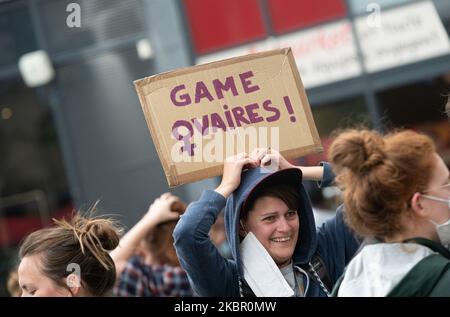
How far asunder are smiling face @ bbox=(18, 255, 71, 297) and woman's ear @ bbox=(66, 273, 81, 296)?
2cm

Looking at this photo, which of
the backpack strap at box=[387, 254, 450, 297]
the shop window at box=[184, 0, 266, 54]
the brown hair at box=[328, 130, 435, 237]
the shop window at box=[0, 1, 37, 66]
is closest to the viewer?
the backpack strap at box=[387, 254, 450, 297]

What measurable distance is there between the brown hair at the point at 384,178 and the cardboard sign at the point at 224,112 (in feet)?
1.12

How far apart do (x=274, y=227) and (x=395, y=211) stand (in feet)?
1.75

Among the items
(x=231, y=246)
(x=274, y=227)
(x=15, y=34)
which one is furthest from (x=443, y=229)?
(x=15, y=34)

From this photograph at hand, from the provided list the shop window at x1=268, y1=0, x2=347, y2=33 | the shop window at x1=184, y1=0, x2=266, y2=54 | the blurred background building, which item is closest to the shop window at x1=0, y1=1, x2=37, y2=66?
the blurred background building

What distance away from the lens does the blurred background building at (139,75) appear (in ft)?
26.9

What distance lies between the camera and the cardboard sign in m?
2.75

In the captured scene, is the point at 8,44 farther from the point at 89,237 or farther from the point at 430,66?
the point at 89,237

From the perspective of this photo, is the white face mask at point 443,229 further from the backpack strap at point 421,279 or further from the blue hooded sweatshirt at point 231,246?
the blue hooded sweatshirt at point 231,246

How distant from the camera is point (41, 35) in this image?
9070 mm

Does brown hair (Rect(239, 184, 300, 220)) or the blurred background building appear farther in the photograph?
the blurred background building

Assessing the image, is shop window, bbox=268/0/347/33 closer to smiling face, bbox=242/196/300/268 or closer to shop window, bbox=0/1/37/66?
shop window, bbox=0/1/37/66

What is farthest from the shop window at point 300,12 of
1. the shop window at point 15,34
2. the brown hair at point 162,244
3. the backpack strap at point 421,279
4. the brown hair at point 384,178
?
the backpack strap at point 421,279

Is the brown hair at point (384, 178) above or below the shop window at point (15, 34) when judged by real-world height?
below
